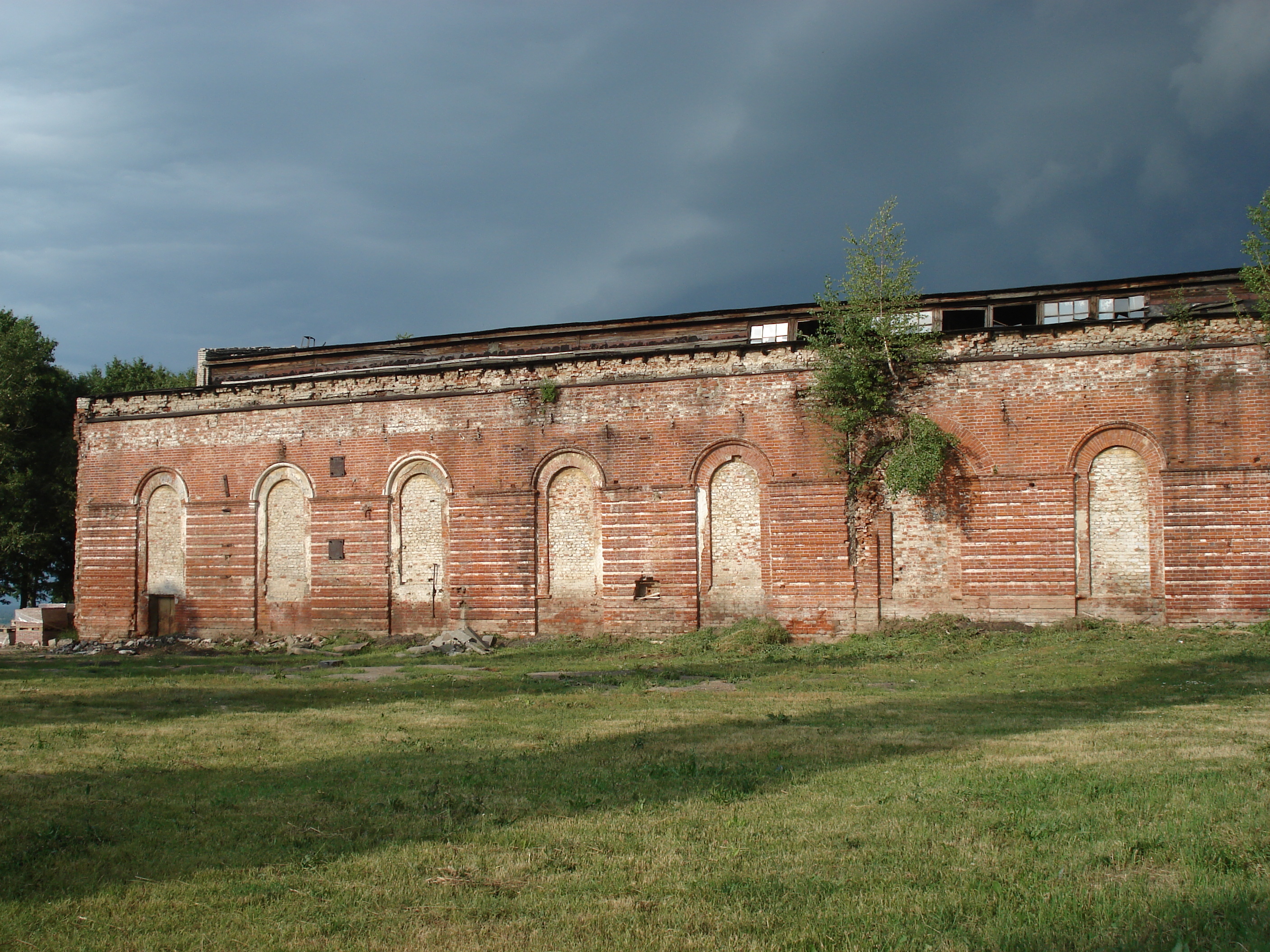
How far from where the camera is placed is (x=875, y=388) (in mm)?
18125

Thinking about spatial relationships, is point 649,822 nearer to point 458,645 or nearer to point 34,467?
point 458,645

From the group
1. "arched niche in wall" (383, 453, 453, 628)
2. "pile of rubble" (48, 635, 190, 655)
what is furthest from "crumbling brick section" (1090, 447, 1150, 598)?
"pile of rubble" (48, 635, 190, 655)

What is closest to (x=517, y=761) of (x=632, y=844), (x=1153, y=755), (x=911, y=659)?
(x=632, y=844)

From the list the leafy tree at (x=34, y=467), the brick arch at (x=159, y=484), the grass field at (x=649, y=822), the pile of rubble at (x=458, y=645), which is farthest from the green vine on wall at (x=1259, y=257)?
the leafy tree at (x=34, y=467)

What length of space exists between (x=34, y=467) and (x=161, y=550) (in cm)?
992

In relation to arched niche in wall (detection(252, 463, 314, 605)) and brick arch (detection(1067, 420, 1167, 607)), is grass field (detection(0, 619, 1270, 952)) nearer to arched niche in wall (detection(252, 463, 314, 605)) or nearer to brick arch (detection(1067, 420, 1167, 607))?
brick arch (detection(1067, 420, 1167, 607))

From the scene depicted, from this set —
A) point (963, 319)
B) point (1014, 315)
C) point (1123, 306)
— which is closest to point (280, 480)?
point (963, 319)

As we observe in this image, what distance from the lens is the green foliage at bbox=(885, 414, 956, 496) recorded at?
17.3m

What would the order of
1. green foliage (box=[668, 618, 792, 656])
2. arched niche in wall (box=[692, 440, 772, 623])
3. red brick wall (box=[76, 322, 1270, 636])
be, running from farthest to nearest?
arched niche in wall (box=[692, 440, 772, 623]) → green foliage (box=[668, 618, 792, 656]) → red brick wall (box=[76, 322, 1270, 636])

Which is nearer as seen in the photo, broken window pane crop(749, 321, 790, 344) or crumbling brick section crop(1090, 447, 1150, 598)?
crumbling brick section crop(1090, 447, 1150, 598)

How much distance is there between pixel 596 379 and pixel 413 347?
9.20 meters

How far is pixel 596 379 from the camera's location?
2009cm

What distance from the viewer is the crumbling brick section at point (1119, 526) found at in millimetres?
16922

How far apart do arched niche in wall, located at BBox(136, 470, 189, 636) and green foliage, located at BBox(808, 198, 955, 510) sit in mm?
15639
